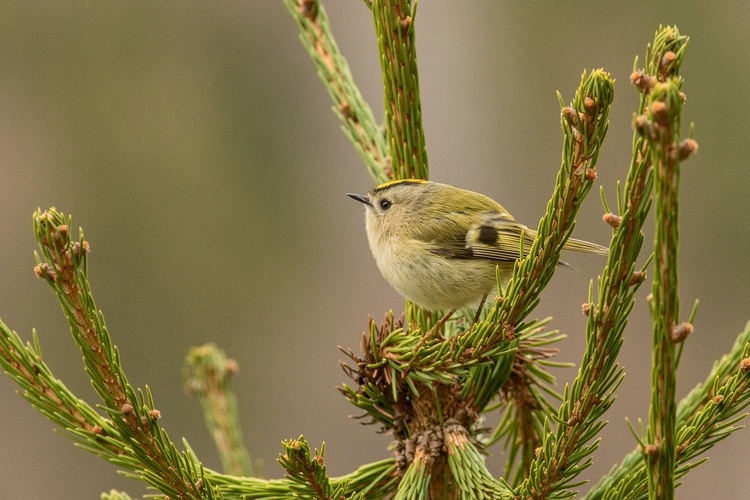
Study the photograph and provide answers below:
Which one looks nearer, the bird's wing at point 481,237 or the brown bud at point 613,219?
the brown bud at point 613,219

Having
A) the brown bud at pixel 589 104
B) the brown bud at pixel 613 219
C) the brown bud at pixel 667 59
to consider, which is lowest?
the brown bud at pixel 613 219

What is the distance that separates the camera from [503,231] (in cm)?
186

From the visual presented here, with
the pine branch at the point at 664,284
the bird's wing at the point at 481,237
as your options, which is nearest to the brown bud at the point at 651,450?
the pine branch at the point at 664,284

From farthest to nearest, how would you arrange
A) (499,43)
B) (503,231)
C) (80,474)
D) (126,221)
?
(499,43), (126,221), (80,474), (503,231)

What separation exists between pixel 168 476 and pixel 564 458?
0.48 meters

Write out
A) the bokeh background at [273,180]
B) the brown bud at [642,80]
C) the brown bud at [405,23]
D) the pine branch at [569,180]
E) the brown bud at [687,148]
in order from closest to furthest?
1. the brown bud at [687,148]
2. the brown bud at [642,80]
3. the pine branch at [569,180]
4. the brown bud at [405,23]
5. the bokeh background at [273,180]

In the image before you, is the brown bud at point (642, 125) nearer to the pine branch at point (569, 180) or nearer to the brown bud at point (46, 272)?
the pine branch at point (569, 180)

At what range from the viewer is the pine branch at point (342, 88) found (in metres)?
1.55

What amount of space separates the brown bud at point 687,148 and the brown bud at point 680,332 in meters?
0.15

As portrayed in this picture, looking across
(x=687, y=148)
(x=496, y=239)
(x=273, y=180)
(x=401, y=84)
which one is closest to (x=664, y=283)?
(x=687, y=148)

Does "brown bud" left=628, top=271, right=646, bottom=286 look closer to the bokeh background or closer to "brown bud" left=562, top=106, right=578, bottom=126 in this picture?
"brown bud" left=562, top=106, right=578, bottom=126

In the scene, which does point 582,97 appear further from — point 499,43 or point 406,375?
point 499,43

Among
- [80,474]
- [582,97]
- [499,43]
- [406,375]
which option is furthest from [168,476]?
[499,43]

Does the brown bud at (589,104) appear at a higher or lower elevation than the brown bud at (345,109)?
lower
